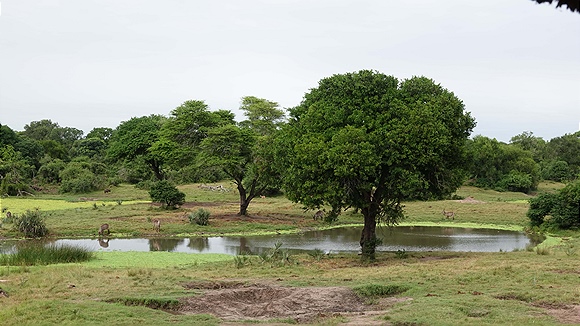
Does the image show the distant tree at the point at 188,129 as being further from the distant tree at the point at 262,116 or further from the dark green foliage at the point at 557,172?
the dark green foliage at the point at 557,172

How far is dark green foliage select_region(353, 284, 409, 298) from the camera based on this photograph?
1450 cm

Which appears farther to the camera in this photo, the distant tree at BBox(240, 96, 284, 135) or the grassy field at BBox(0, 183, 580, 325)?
the distant tree at BBox(240, 96, 284, 135)

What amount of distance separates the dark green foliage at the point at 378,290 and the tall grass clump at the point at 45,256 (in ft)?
39.3

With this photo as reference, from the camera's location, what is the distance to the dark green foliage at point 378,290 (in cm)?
1450

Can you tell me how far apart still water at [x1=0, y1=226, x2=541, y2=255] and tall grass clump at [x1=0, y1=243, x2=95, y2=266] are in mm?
5017

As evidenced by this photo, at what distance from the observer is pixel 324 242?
102 ft

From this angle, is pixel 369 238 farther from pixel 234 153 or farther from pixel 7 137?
pixel 7 137

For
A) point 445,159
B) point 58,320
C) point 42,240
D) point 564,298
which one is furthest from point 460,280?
point 42,240

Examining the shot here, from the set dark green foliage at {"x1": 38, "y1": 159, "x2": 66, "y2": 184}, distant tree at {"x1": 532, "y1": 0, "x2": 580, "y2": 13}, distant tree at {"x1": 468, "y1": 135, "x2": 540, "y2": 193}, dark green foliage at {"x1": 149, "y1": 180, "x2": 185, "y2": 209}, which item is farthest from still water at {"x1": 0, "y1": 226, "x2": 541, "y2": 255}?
dark green foliage at {"x1": 38, "y1": 159, "x2": 66, "y2": 184}

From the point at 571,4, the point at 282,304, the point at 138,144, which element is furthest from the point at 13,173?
the point at 571,4

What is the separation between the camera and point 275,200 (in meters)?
55.5

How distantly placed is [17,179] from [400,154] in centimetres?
5293

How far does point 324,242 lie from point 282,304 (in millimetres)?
17524

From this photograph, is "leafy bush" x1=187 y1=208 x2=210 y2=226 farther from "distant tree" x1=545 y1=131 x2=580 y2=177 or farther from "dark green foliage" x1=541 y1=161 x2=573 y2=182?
"distant tree" x1=545 y1=131 x2=580 y2=177
